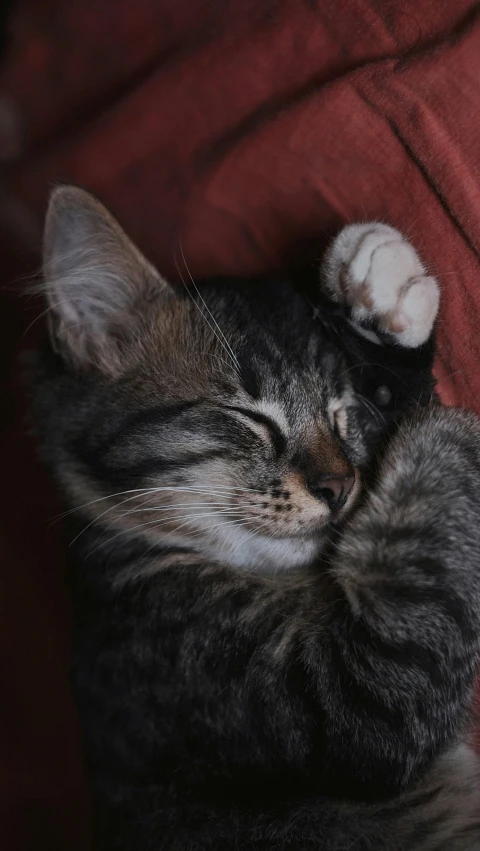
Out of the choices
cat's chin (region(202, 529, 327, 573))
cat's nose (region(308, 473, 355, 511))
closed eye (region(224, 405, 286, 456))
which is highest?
closed eye (region(224, 405, 286, 456))

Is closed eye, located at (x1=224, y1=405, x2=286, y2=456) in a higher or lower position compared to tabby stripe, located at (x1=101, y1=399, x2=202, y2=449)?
lower

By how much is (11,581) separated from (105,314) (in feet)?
1.86

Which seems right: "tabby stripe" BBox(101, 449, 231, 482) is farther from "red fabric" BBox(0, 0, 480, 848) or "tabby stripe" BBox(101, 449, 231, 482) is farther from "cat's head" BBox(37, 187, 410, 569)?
"red fabric" BBox(0, 0, 480, 848)

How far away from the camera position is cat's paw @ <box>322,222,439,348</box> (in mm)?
1103

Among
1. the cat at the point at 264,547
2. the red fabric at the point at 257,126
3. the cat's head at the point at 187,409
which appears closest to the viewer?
the cat at the point at 264,547

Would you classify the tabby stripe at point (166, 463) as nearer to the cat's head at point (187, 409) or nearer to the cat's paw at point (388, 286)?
the cat's head at point (187, 409)

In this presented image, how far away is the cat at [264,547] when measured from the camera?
941 mm

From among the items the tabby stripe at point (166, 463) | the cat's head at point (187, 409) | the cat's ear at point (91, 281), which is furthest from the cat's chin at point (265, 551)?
the cat's ear at point (91, 281)

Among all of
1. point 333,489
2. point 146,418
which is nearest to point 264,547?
point 333,489

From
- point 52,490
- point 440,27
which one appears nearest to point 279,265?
point 440,27

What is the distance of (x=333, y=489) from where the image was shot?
3.38ft

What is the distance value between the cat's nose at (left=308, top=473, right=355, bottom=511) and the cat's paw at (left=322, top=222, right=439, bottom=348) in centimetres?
26

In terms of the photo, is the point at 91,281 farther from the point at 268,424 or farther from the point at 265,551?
the point at 265,551

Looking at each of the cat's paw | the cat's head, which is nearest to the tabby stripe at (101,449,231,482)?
the cat's head
